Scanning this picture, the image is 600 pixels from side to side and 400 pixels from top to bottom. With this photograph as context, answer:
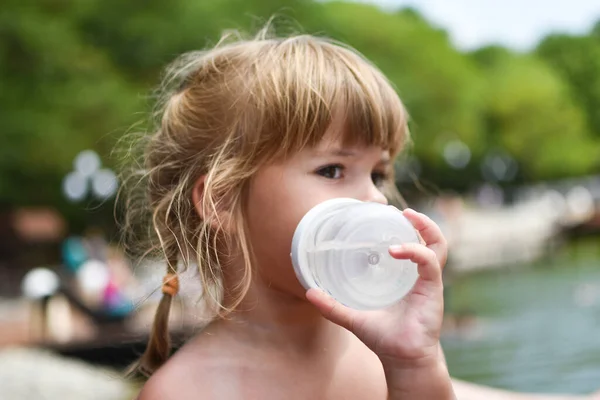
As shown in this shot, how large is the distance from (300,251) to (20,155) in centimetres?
1166

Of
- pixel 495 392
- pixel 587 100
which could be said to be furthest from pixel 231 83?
pixel 587 100

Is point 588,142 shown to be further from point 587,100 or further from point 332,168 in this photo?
point 332,168

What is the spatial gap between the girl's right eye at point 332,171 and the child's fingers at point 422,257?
0.27m

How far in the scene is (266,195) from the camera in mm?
1555

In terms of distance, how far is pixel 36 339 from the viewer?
693 centimetres

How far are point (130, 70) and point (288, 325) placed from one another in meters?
12.5

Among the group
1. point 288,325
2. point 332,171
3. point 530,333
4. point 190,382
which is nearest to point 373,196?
point 332,171

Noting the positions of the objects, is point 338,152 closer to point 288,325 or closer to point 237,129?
point 237,129

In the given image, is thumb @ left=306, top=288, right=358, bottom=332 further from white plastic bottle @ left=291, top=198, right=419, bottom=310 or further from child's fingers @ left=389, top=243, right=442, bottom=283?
child's fingers @ left=389, top=243, right=442, bottom=283

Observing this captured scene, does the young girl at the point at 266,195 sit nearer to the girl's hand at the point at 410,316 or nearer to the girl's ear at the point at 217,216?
the girl's ear at the point at 217,216

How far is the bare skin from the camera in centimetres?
144

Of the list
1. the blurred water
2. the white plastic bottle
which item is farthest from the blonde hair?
the blurred water

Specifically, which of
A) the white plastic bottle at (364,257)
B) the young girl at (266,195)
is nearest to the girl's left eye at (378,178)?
the young girl at (266,195)

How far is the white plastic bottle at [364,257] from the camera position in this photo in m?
1.32
